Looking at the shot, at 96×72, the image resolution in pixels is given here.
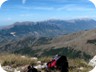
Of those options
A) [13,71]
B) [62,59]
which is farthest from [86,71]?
[13,71]

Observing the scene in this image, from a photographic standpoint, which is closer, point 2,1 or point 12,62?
point 2,1

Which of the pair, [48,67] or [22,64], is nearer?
[48,67]

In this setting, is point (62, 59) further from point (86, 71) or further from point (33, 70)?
point (86, 71)

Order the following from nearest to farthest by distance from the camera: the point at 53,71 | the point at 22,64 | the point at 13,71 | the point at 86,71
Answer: the point at 53,71, the point at 86,71, the point at 13,71, the point at 22,64

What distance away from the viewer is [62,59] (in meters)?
4.73

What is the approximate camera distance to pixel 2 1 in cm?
483

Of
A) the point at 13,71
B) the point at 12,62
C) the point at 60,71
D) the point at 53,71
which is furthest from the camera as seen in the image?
the point at 12,62

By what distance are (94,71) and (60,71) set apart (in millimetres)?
666

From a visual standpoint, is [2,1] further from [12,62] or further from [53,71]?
[12,62]

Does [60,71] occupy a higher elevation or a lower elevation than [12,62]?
higher

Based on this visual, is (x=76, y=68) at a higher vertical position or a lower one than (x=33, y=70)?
lower

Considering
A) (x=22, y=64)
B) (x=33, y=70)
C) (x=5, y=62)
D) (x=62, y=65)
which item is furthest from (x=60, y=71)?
(x=5, y=62)

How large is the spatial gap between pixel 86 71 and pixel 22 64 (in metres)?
2.06

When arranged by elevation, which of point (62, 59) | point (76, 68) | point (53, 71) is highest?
point (62, 59)
